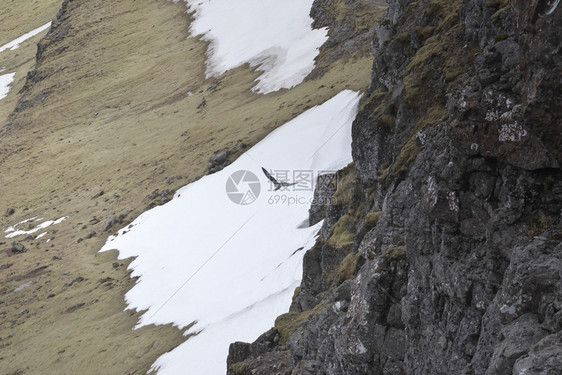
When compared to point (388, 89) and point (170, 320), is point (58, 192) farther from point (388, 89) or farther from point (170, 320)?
point (388, 89)

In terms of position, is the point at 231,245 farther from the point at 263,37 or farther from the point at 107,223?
the point at 263,37

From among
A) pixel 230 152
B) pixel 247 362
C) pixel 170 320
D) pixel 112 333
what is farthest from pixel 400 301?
pixel 230 152

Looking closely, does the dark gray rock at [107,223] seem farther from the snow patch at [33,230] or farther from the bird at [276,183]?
the bird at [276,183]

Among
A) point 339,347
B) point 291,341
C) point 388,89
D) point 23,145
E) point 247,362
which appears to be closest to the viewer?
point 339,347

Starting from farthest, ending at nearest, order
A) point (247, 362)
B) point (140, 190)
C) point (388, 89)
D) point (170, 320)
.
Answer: point (140, 190)
point (170, 320)
point (388, 89)
point (247, 362)

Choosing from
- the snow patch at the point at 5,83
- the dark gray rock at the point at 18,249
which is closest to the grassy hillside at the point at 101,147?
the dark gray rock at the point at 18,249

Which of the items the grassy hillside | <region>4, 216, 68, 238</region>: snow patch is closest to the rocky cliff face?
the grassy hillside

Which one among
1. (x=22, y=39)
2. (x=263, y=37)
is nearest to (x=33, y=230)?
(x=263, y=37)
